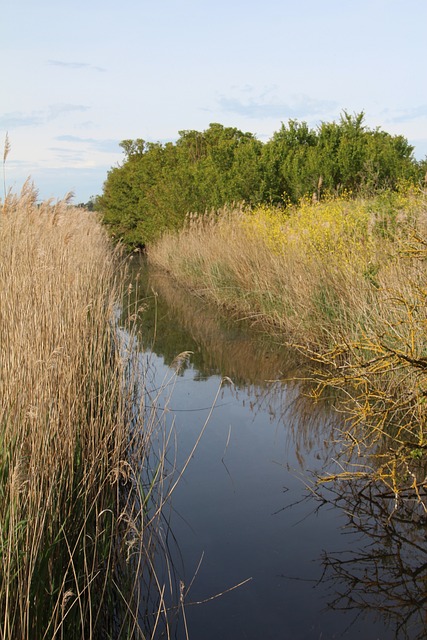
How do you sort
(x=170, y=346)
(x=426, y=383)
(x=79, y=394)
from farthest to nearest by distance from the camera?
(x=170, y=346)
(x=426, y=383)
(x=79, y=394)

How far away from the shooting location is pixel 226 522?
4.37 metres

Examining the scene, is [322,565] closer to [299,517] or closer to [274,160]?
[299,517]

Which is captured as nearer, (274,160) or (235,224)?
(235,224)

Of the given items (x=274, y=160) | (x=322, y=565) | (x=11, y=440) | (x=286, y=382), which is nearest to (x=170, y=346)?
(x=286, y=382)

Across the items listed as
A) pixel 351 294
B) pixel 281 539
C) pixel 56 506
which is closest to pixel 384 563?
pixel 281 539

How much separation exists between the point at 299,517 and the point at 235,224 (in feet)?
35.1

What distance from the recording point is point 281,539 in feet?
13.6

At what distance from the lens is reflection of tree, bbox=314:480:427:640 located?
3490mm

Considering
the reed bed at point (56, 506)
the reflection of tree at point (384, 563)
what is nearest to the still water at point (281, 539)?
the reflection of tree at point (384, 563)

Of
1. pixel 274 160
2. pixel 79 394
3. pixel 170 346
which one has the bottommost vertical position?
pixel 170 346

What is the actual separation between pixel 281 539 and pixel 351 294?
12.2 feet

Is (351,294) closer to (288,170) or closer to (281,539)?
(281,539)

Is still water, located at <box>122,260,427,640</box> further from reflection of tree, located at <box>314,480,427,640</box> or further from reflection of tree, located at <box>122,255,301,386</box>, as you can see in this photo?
reflection of tree, located at <box>122,255,301,386</box>

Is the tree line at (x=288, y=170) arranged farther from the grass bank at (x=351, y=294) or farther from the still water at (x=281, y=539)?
the still water at (x=281, y=539)
